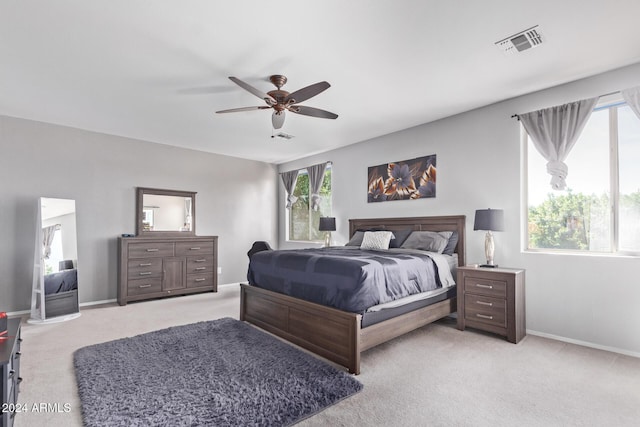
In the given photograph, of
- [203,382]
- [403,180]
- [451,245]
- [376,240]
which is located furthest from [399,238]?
[203,382]

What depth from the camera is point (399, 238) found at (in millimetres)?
4594

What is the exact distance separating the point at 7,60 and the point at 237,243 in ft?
14.7

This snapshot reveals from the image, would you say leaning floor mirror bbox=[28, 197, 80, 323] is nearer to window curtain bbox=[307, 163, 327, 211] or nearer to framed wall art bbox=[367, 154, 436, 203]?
window curtain bbox=[307, 163, 327, 211]

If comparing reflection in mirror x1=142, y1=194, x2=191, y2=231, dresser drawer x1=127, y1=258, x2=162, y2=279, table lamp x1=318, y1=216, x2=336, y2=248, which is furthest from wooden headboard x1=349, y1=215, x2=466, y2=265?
dresser drawer x1=127, y1=258, x2=162, y2=279

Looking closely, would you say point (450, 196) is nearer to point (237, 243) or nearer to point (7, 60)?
point (237, 243)

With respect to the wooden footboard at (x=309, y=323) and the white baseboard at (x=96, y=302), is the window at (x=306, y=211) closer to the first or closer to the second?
the wooden footboard at (x=309, y=323)

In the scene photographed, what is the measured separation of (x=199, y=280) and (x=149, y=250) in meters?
1.01

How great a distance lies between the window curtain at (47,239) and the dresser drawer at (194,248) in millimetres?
1660

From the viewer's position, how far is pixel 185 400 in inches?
82.3

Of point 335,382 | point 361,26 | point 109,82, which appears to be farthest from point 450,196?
point 109,82

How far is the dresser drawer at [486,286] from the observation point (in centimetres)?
333

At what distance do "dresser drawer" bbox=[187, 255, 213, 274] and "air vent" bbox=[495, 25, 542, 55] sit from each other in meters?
5.21

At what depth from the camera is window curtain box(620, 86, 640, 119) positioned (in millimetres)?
2885

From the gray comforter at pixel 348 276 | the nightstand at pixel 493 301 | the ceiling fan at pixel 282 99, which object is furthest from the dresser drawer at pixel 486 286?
the ceiling fan at pixel 282 99
